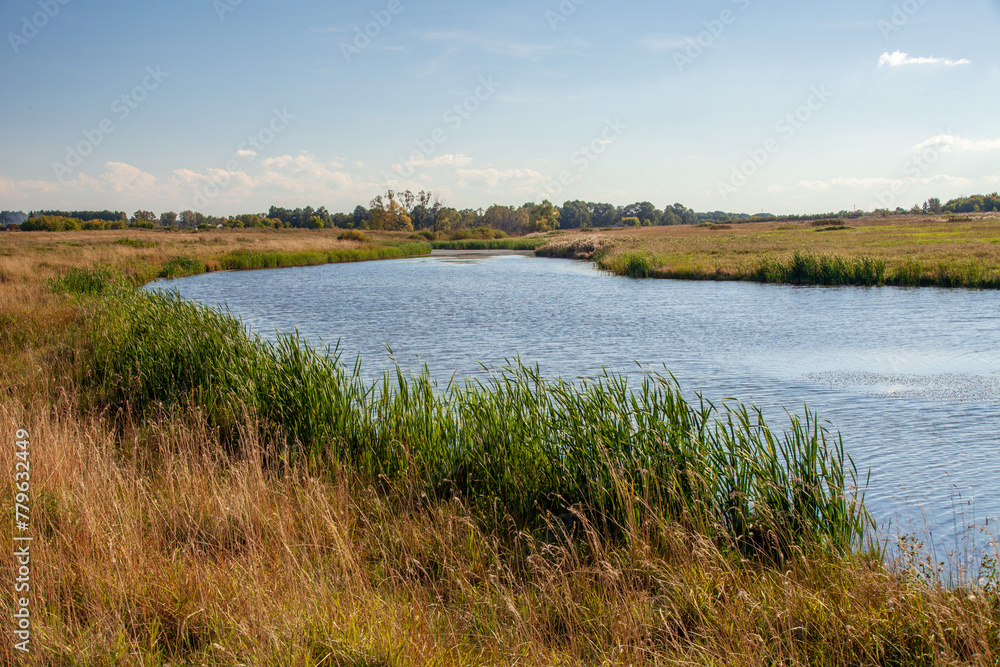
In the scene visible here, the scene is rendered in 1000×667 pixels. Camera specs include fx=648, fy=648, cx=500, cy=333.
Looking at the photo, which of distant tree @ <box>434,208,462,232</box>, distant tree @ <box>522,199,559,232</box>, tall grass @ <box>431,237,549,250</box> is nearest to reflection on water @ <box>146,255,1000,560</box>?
tall grass @ <box>431,237,549,250</box>

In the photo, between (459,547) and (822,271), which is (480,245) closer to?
(822,271)

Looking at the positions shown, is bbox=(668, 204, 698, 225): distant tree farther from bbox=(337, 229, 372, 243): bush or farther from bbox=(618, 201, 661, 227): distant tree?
bbox=(337, 229, 372, 243): bush

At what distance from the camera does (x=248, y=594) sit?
3.37 meters

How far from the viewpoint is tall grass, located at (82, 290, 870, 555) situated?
180 inches

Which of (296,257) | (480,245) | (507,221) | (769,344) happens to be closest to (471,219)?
(507,221)

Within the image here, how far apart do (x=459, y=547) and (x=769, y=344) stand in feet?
42.0

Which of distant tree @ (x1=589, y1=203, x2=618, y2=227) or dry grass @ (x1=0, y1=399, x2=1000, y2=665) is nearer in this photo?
dry grass @ (x1=0, y1=399, x2=1000, y2=665)

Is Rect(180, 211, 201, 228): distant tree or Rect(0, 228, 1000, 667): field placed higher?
Rect(180, 211, 201, 228): distant tree

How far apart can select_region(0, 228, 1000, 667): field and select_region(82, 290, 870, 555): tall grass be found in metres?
0.03

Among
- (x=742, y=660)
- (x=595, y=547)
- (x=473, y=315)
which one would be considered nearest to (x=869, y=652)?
(x=742, y=660)

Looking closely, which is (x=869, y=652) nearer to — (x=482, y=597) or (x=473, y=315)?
(x=482, y=597)

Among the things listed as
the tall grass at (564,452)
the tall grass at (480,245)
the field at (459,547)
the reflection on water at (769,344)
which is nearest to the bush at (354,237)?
the tall grass at (480,245)

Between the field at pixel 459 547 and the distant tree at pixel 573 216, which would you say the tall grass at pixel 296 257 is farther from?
the distant tree at pixel 573 216

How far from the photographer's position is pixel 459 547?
4410 millimetres
